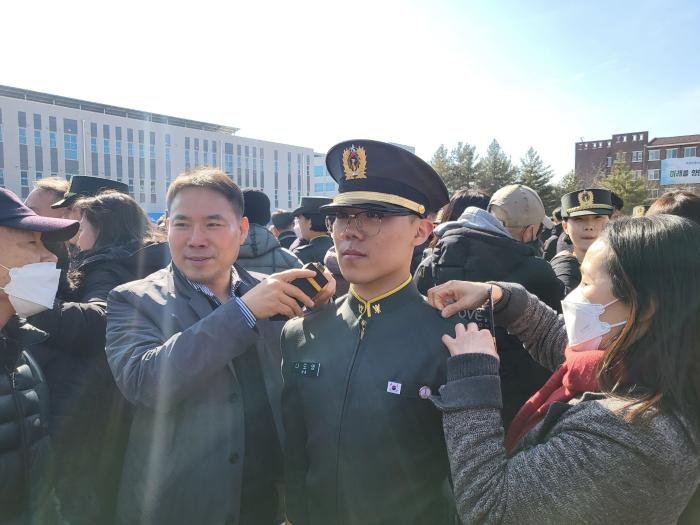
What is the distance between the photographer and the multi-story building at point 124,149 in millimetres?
46469

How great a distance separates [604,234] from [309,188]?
71.8 meters

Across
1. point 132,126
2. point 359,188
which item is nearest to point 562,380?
point 359,188

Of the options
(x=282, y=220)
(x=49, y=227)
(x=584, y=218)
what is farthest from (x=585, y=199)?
(x=282, y=220)

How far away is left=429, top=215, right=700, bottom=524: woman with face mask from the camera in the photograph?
128 cm

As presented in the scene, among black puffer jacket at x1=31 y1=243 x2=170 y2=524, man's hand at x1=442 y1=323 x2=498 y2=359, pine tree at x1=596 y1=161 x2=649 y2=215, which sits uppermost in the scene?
pine tree at x1=596 y1=161 x2=649 y2=215

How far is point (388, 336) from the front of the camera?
1.84 m

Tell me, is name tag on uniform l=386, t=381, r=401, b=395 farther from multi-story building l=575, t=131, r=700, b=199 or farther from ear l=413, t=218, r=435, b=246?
multi-story building l=575, t=131, r=700, b=199

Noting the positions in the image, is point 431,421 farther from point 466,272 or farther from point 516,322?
point 466,272

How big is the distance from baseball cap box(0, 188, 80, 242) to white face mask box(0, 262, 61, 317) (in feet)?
0.60

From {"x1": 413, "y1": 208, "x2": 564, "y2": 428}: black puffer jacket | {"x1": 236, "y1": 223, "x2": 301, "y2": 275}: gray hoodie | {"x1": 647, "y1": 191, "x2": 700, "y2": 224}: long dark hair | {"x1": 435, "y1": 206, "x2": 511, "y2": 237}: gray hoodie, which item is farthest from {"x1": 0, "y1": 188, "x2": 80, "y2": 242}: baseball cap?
{"x1": 647, "y1": 191, "x2": 700, "y2": 224}: long dark hair

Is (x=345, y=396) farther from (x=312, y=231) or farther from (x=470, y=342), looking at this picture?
(x=312, y=231)

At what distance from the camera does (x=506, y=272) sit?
10.00 feet

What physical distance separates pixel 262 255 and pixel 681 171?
51582 millimetres

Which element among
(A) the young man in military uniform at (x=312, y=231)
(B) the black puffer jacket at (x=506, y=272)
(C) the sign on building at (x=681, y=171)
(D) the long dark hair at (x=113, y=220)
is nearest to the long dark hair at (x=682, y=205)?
(B) the black puffer jacket at (x=506, y=272)
